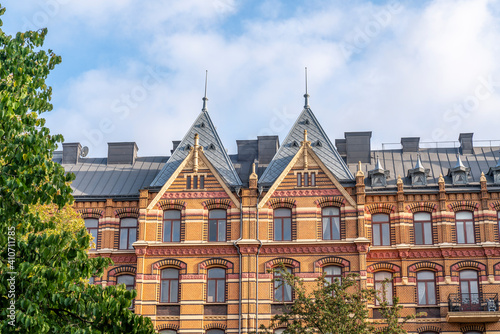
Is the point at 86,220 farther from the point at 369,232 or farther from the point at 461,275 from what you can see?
the point at 461,275

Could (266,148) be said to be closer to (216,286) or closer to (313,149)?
(313,149)

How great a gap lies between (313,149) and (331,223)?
5.08m

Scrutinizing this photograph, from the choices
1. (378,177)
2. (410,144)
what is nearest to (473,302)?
(378,177)

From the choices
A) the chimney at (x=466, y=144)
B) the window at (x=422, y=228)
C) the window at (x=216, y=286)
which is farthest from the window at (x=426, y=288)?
the window at (x=216, y=286)

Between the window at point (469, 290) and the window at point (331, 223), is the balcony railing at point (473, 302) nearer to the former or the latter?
the window at point (469, 290)

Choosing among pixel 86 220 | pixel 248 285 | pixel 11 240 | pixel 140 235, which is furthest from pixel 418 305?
pixel 11 240

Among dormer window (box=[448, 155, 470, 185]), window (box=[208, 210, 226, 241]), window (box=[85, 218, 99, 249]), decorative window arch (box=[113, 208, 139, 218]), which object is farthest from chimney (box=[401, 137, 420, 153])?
window (box=[85, 218, 99, 249])

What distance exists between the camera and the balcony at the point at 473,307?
37.1 meters

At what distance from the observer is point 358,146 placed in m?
45.5

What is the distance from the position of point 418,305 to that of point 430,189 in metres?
6.38

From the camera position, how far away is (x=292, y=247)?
129 feet

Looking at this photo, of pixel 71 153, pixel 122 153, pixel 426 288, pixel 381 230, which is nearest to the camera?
pixel 426 288

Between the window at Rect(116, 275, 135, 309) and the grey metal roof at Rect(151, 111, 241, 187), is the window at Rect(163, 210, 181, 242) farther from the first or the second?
the window at Rect(116, 275, 135, 309)

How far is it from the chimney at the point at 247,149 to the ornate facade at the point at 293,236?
11.0 ft
